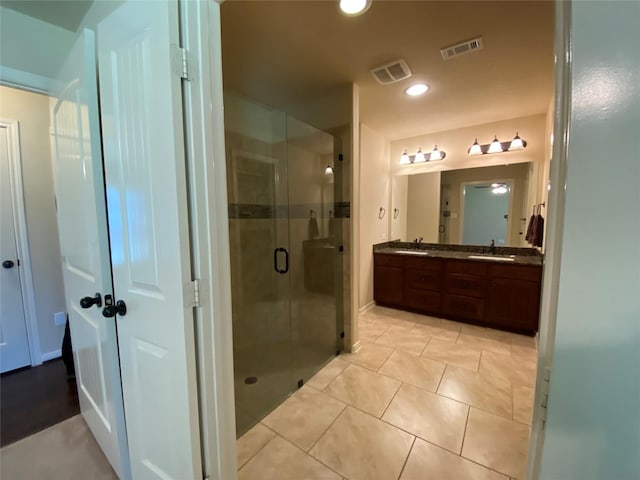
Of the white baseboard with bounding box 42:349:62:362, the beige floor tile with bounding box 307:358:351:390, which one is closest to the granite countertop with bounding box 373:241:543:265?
the beige floor tile with bounding box 307:358:351:390

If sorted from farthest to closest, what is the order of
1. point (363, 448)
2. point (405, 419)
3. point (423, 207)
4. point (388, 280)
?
point (423, 207) → point (388, 280) → point (405, 419) → point (363, 448)

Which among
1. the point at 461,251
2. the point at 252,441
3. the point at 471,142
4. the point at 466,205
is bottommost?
the point at 252,441

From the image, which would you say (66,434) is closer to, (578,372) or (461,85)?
(578,372)

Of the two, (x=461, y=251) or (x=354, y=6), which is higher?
(x=354, y=6)

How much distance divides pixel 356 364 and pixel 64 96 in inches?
110

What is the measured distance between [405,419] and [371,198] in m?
2.68

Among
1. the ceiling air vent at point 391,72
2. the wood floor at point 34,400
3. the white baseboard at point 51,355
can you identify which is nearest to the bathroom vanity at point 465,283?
the ceiling air vent at point 391,72

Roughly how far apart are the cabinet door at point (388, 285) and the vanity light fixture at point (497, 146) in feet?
6.06

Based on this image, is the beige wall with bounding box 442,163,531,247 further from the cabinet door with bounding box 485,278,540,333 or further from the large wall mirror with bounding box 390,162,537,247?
the cabinet door with bounding box 485,278,540,333

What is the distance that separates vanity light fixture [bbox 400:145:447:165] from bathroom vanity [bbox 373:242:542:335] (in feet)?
4.18

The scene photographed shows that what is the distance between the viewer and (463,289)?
3.27 meters

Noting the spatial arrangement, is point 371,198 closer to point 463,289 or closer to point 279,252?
point 463,289

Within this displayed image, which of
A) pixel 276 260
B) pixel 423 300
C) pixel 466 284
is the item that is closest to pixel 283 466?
pixel 276 260

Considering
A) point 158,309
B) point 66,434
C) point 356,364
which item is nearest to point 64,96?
point 158,309
